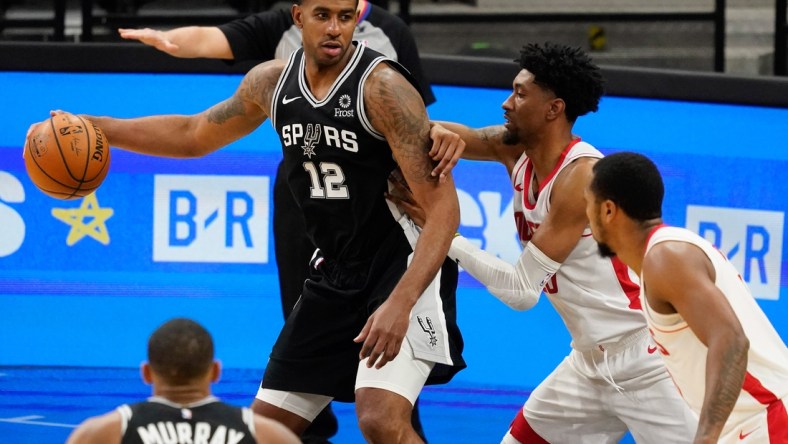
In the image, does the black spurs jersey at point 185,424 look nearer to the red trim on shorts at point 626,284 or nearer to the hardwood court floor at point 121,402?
the red trim on shorts at point 626,284

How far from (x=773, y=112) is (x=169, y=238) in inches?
128

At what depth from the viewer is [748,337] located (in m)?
3.65

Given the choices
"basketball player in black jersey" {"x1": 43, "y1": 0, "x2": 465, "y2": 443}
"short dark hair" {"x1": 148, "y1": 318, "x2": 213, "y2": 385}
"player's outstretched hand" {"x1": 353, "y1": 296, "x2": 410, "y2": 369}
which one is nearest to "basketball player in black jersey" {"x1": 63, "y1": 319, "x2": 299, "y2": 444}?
"short dark hair" {"x1": 148, "y1": 318, "x2": 213, "y2": 385}

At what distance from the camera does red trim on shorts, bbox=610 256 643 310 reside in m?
4.77

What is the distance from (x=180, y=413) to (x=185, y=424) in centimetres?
4

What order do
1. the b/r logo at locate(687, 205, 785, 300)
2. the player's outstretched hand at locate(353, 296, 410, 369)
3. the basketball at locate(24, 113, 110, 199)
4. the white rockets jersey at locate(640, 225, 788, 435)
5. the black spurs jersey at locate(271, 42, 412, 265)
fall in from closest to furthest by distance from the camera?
1. the white rockets jersey at locate(640, 225, 788, 435)
2. the player's outstretched hand at locate(353, 296, 410, 369)
3. the black spurs jersey at locate(271, 42, 412, 265)
4. the basketball at locate(24, 113, 110, 199)
5. the b/r logo at locate(687, 205, 785, 300)

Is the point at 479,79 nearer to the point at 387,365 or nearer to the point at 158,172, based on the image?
the point at 158,172

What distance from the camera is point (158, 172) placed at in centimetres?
703

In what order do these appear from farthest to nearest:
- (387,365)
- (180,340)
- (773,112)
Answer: (773,112) → (387,365) → (180,340)

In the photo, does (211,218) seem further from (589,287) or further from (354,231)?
(589,287)

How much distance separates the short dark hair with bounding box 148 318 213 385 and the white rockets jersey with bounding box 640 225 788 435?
4.21 ft

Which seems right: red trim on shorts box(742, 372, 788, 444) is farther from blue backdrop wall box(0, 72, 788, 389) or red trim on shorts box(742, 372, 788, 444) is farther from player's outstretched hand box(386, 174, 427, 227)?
blue backdrop wall box(0, 72, 788, 389)

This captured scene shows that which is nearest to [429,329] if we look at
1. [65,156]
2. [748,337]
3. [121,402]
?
[748,337]

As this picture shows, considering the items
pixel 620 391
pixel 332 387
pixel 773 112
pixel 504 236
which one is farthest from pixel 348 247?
pixel 773 112
